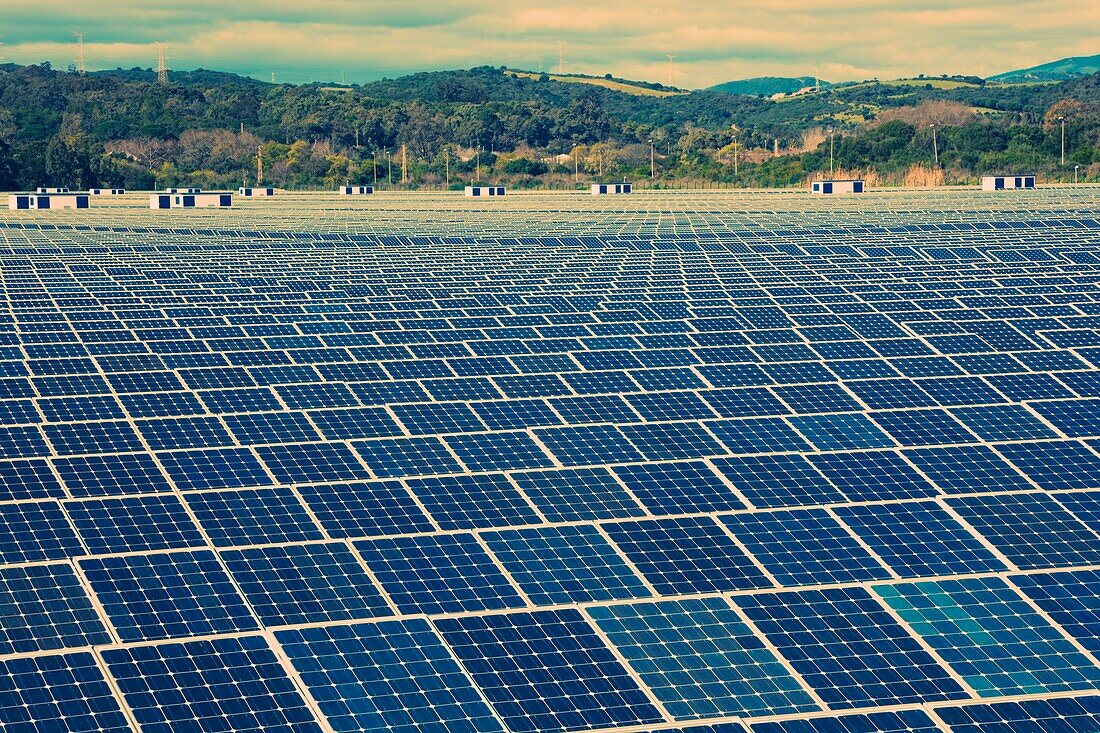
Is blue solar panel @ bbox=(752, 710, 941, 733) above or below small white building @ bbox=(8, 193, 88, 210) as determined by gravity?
Result: below

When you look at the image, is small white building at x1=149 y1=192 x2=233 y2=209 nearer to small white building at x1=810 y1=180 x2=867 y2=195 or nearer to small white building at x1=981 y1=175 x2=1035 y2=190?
small white building at x1=810 y1=180 x2=867 y2=195

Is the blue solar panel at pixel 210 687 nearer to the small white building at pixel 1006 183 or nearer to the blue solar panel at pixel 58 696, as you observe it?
the blue solar panel at pixel 58 696

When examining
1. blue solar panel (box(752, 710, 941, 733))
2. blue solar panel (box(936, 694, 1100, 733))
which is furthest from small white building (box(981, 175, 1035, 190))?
blue solar panel (box(752, 710, 941, 733))

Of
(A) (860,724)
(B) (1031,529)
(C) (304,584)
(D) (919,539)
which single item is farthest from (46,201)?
(A) (860,724)

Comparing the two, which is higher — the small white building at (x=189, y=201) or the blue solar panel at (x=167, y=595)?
the small white building at (x=189, y=201)

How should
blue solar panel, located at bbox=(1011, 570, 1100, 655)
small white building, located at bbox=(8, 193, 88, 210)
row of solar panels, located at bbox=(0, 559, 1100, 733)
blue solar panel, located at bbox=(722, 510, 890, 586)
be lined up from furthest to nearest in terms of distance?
small white building, located at bbox=(8, 193, 88, 210), blue solar panel, located at bbox=(722, 510, 890, 586), blue solar panel, located at bbox=(1011, 570, 1100, 655), row of solar panels, located at bbox=(0, 559, 1100, 733)

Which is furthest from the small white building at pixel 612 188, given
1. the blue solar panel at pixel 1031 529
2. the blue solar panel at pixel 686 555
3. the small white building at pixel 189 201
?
the blue solar panel at pixel 686 555

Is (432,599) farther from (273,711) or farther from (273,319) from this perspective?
(273,319)
